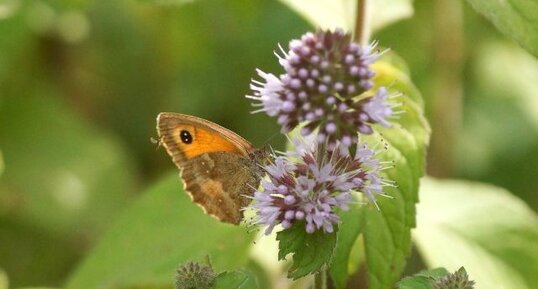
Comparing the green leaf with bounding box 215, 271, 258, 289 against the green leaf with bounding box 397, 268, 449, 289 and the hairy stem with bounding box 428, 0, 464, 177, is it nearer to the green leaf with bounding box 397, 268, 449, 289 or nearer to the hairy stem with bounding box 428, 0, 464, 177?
the green leaf with bounding box 397, 268, 449, 289

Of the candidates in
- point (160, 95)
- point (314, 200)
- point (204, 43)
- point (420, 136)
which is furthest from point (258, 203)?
point (204, 43)

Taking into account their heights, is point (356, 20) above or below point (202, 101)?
below

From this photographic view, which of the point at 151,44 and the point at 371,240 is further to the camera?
the point at 151,44

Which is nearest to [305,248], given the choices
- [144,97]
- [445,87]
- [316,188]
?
[316,188]

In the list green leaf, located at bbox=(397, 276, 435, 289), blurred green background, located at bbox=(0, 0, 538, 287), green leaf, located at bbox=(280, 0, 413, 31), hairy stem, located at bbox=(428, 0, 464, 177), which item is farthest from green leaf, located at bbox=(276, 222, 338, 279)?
hairy stem, located at bbox=(428, 0, 464, 177)

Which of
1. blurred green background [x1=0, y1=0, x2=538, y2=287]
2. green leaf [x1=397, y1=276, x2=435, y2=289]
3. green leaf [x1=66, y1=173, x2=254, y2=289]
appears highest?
blurred green background [x1=0, y1=0, x2=538, y2=287]

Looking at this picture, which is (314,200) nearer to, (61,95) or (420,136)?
(420,136)
